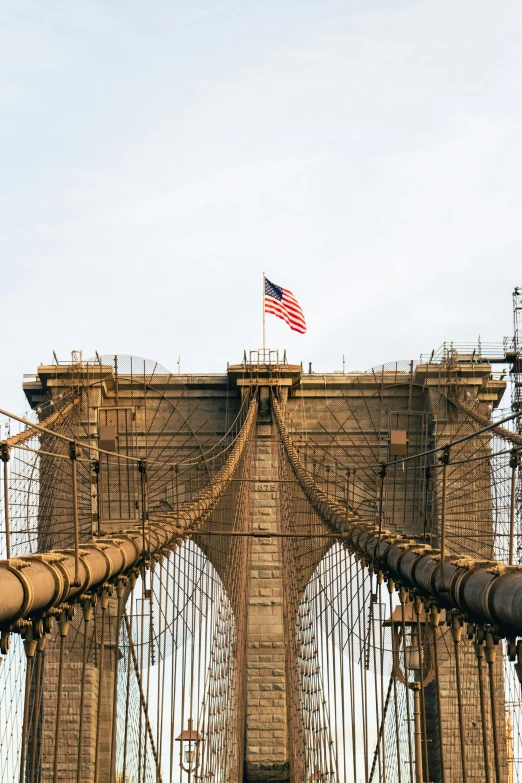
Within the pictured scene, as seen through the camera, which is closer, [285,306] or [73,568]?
[73,568]

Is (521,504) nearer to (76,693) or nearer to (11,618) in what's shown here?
(76,693)

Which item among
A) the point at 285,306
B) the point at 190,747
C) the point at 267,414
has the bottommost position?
the point at 190,747

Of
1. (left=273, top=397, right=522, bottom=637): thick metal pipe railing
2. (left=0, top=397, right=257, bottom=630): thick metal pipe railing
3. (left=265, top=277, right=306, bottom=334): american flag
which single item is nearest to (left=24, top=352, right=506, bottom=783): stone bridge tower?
(left=265, top=277, right=306, bottom=334): american flag

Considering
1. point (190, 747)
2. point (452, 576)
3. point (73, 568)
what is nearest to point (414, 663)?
point (190, 747)

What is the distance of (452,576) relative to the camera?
25.9 feet

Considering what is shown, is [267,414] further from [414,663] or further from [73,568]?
[73,568]

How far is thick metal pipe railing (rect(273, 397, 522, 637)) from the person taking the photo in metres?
6.40

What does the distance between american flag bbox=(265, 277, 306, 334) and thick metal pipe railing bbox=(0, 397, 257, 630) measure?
15.8 meters

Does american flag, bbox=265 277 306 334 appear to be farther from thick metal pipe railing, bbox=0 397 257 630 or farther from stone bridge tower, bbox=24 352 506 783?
thick metal pipe railing, bbox=0 397 257 630

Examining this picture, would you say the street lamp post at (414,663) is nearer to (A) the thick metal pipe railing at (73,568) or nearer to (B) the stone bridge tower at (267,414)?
(A) the thick metal pipe railing at (73,568)

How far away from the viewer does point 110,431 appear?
23188mm

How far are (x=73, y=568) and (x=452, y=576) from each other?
2.20m

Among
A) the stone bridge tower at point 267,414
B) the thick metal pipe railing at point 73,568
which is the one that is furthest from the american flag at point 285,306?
the thick metal pipe railing at point 73,568

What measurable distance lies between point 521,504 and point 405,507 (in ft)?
34.7
